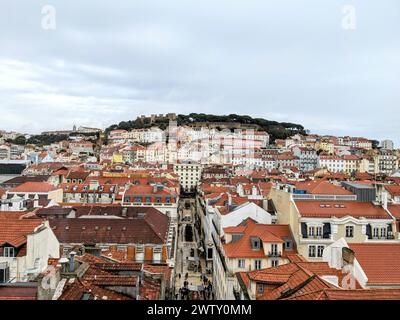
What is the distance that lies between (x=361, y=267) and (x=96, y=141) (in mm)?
67445

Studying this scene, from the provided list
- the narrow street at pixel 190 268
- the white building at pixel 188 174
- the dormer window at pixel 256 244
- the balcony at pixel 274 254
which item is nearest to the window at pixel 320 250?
the balcony at pixel 274 254

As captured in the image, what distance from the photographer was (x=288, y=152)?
6312cm

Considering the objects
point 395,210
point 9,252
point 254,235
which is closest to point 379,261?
point 9,252

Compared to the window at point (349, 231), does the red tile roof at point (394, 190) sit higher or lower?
higher

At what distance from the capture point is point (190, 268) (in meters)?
19.2

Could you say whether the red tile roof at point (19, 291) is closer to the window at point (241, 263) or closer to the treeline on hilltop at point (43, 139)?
the window at point (241, 263)

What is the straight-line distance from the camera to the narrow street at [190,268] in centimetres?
1505

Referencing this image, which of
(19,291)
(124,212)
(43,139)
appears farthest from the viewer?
(43,139)

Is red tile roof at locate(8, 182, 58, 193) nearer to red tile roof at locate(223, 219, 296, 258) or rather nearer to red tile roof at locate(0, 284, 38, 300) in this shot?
red tile roof at locate(223, 219, 296, 258)

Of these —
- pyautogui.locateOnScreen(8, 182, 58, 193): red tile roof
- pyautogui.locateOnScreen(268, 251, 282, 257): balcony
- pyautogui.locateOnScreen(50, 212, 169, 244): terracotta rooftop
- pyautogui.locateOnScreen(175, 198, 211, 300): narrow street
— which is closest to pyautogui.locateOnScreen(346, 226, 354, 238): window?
pyautogui.locateOnScreen(268, 251, 282, 257): balcony

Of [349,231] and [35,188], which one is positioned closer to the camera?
[349,231]

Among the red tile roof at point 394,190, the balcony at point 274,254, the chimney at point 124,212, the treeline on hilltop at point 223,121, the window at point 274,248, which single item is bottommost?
the balcony at point 274,254

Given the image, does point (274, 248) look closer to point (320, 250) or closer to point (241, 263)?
point (241, 263)

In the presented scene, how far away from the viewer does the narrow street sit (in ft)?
49.4
